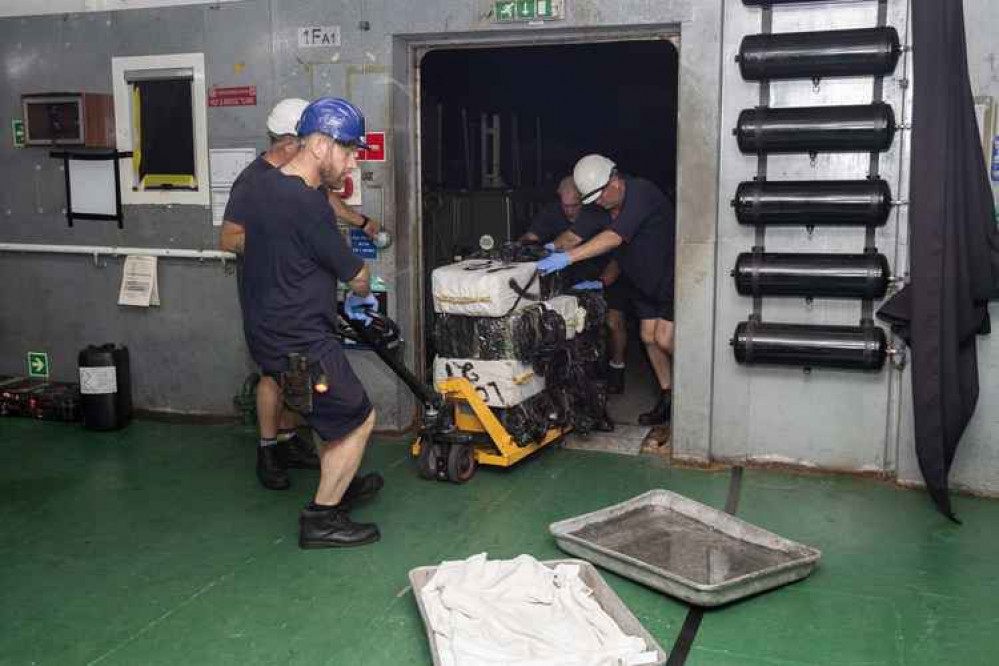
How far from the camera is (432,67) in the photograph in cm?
813

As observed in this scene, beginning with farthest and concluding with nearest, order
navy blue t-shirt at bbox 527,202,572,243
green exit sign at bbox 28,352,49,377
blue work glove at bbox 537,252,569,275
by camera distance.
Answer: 1. navy blue t-shirt at bbox 527,202,572,243
2. green exit sign at bbox 28,352,49,377
3. blue work glove at bbox 537,252,569,275

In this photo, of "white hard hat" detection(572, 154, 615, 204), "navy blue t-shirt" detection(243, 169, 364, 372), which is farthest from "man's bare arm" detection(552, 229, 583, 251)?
"navy blue t-shirt" detection(243, 169, 364, 372)

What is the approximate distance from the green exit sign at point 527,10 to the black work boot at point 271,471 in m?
2.64

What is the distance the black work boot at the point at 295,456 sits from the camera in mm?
5410

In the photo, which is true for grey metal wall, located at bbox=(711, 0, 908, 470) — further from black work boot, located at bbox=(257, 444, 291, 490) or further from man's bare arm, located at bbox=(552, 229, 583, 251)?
black work boot, located at bbox=(257, 444, 291, 490)

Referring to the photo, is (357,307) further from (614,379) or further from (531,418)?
(614,379)

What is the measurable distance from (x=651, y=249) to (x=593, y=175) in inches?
23.6

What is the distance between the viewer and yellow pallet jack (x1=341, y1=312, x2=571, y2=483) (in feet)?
16.6

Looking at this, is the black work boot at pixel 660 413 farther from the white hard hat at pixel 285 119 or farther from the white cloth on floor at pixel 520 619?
the white hard hat at pixel 285 119

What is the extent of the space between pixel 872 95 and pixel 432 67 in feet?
13.9

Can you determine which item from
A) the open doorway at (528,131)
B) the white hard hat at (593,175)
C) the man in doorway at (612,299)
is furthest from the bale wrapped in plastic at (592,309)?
the open doorway at (528,131)

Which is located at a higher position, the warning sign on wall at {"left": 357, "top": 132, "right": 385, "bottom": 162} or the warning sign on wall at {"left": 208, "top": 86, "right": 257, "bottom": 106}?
the warning sign on wall at {"left": 208, "top": 86, "right": 257, "bottom": 106}

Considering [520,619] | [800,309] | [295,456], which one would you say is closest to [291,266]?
[520,619]

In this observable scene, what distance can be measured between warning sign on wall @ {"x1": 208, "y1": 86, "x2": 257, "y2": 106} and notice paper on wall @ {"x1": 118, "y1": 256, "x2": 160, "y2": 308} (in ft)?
3.68
